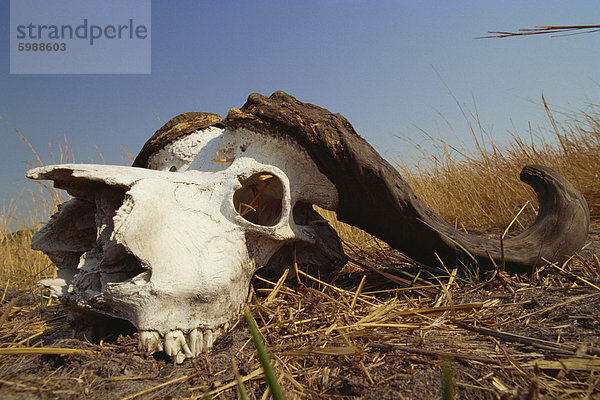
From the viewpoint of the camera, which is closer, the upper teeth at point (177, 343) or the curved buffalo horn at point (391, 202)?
the upper teeth at point (177, 343)

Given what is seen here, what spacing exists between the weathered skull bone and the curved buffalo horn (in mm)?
139

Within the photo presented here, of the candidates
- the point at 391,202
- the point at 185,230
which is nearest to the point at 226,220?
the point at 185,230

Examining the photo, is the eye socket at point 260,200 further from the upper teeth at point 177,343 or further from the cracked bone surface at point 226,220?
the upper teeth at point 177,343

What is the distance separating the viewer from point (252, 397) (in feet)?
4.38

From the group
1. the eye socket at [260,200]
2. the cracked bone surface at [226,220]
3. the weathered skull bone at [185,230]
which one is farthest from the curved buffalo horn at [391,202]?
the eye socket at [260,200]

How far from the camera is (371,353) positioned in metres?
1.55

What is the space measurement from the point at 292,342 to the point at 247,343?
0.20 metres

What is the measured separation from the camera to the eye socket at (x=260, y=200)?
8.45ft

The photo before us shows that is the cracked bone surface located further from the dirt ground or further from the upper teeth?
the dirt ground

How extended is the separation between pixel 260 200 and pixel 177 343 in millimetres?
1226

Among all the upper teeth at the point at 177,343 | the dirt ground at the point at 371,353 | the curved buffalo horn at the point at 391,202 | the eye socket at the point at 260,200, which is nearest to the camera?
the dirt ground at the point at 371,353

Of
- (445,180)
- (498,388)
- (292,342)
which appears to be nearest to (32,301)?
(292,342)

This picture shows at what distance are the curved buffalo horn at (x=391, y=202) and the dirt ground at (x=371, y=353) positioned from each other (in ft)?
0.67

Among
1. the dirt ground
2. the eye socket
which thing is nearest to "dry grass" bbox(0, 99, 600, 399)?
the dirt ground
